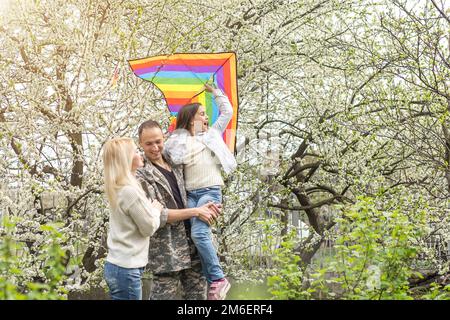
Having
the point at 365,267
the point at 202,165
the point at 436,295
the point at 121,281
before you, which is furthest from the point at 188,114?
the point at 436,295

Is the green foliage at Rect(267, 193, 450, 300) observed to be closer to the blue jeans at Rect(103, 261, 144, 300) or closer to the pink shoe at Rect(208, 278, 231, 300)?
the pink shoe at Rect(208, 278, 231, 300)

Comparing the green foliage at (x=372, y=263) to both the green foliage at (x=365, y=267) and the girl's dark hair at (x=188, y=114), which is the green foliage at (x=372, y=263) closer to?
the green foliage at (x=365, y=267)

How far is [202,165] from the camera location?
429 centimetres

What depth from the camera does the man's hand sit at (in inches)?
157

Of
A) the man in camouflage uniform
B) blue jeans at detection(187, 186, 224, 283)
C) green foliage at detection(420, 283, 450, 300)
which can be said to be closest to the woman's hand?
the man in camouflage uniform

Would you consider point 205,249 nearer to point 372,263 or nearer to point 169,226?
point 169,226

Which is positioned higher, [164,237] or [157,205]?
[157,205]

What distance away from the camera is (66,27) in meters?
6.73

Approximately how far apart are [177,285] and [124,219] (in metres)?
0.78

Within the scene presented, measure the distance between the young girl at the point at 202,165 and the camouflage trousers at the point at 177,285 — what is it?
118 mm

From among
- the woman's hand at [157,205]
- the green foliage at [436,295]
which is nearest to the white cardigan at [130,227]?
the woman's hand at [157,205]

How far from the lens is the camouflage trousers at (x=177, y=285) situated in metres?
4.06

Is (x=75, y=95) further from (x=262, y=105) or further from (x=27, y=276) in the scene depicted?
(x=262, y=105)

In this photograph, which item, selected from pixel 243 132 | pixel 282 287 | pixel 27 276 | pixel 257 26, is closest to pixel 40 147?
pixel 27 276
